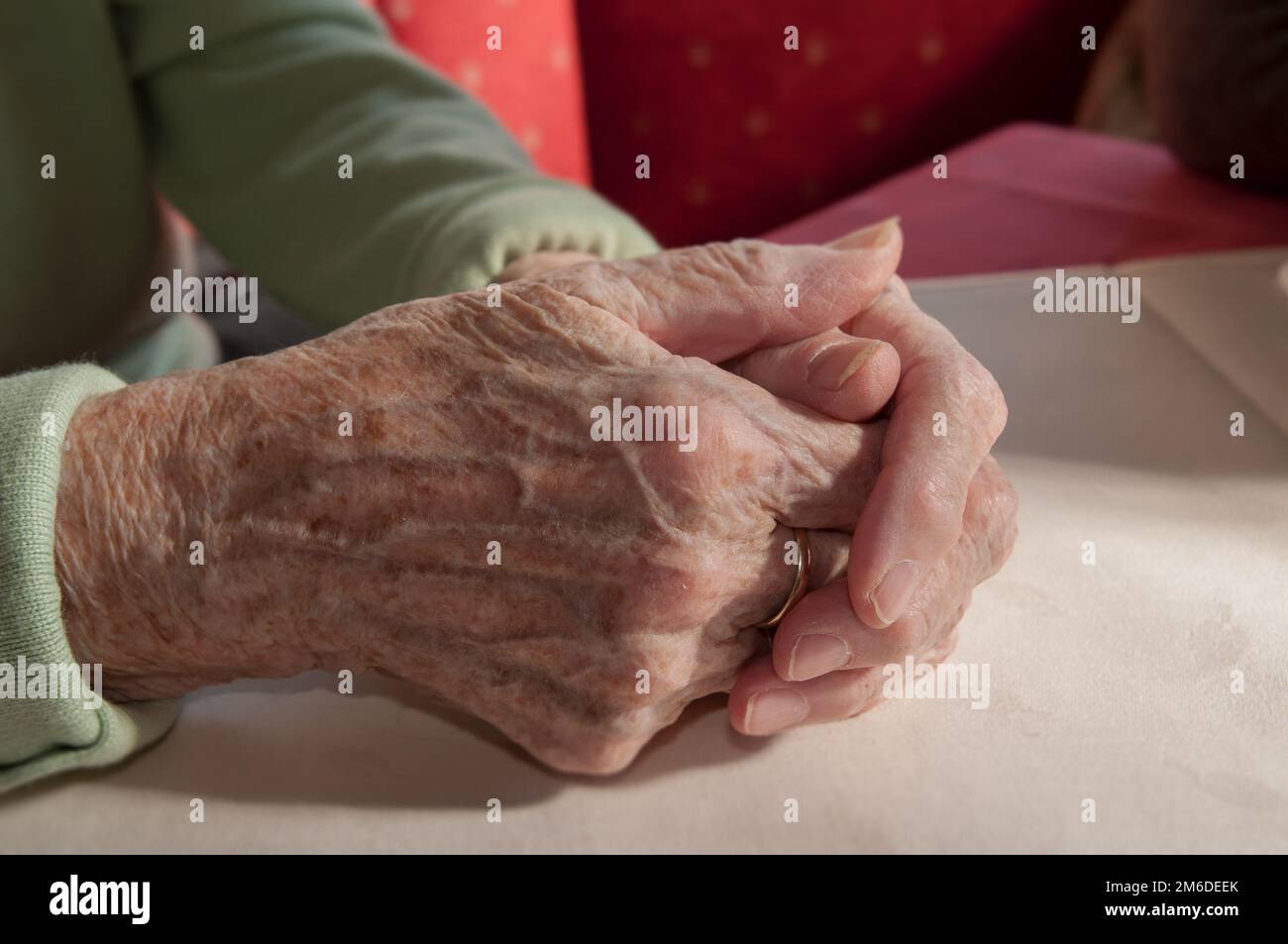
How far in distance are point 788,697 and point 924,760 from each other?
0.26 ft

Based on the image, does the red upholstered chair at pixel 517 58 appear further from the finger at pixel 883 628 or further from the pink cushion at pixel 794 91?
the finger at pixel 883 628

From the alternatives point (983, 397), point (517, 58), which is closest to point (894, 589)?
point (983, 397)

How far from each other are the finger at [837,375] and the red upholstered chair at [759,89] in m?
1.10

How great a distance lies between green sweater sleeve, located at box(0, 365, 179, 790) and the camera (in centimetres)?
52

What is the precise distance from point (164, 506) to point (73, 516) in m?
0.04

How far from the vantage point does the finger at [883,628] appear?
1.86ft

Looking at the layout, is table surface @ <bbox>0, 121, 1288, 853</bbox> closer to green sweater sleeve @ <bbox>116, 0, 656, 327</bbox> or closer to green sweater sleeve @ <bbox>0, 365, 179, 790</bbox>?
green sweater sleeve @ <bbox>0, 365, 179, 790</bbox>

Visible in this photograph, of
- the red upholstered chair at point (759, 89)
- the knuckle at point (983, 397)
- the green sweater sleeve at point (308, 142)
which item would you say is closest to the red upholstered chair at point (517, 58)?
the red upholstered chair at point (759, 89)

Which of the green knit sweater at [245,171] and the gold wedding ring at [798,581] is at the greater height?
the green knit sweater at [245,171]

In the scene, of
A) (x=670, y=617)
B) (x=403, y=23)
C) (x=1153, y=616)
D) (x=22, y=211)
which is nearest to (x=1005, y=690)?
(x=1153, y=616)

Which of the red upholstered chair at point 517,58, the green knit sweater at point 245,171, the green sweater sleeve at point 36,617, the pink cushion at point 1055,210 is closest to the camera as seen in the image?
the green sweater sleeve at point 36,617

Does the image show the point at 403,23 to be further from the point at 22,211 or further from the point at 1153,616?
the point at 1153,616

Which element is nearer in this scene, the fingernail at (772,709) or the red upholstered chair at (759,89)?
the fingernail at (772,709)

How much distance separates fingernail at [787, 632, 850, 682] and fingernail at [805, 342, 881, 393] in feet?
0.44
